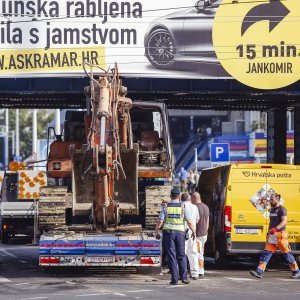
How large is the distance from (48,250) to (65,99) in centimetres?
1513

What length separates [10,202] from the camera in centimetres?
3491

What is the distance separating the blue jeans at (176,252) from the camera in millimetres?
20391

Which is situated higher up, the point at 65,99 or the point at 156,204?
the point at 65,99

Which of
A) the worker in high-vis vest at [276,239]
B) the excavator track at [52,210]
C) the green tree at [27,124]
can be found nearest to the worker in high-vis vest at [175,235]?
the worker in high-vis vest at [276,239]

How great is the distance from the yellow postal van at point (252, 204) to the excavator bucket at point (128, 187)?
238 centimetres

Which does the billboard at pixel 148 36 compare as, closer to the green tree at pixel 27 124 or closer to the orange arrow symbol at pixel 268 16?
the orange arrow symbol at pixel 268 16

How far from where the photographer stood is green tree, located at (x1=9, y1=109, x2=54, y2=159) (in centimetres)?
9719

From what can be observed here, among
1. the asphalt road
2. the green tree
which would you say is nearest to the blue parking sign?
the asphalt road

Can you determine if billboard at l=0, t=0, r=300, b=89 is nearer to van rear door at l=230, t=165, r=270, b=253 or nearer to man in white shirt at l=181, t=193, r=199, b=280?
van rear door at l=230, t=165, r=270, b=253

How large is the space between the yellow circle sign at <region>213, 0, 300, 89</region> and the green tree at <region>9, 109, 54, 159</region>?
2519 inches

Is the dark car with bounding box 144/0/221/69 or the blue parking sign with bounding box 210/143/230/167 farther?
the blue parking sign with bounding box 210/143/230/167

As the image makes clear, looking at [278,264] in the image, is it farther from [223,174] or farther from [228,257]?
[223,174]

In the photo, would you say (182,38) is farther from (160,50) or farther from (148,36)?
(148,36)

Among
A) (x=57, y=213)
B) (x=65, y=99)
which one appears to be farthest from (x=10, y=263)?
(x=65, y=99)
